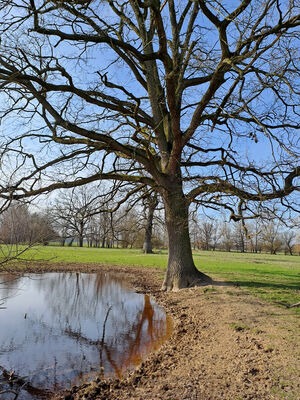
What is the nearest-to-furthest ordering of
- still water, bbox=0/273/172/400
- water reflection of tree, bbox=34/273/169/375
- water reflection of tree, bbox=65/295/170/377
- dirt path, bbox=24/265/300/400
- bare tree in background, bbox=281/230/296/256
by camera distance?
dirt path, bbox=24/265/300/400
still water, bbox=0/273/172/400
water reflection of tree, bbox=65/295/170/377
water reflection of tree, bbox=34/273/169/375
bare tree in background, bbox=281/230/296/256

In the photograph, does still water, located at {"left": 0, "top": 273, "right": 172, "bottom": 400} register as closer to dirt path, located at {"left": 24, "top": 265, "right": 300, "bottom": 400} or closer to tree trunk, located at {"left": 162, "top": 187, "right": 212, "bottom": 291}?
dirt path, located at {"left": 24, "top": 265, "right": 300, "bottom": 400}

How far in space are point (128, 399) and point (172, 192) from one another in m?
7.00

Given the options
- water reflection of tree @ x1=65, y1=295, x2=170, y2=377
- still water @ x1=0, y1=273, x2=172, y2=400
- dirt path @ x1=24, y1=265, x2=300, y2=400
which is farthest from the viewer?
water reflection of tree @ x1=65, y1=295, x2=170, y2=377

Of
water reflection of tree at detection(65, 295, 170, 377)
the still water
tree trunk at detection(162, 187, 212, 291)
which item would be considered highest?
tree trunk at detection(162, 187, 212, 291)

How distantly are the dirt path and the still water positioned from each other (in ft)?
1.77

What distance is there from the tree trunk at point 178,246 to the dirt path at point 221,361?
217 centimetres

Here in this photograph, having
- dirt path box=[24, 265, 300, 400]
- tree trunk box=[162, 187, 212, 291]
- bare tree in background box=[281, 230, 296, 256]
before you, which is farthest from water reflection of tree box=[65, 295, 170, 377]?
bare tree in background box=[281, 230, 296, 256]

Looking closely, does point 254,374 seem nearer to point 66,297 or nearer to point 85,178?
point 85,178

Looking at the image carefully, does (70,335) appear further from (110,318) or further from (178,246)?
(178,246)

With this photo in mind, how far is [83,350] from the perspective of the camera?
558 cm

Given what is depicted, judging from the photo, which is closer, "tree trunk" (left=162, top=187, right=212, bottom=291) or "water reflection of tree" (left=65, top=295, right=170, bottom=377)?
"water reflection of tree" (left=65, top=295, right=170, bottom=377)

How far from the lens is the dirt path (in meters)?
3.60

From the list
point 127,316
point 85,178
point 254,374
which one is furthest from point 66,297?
point 254,374

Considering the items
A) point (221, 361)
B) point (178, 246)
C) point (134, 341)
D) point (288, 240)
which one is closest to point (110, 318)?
point (134, 341)
